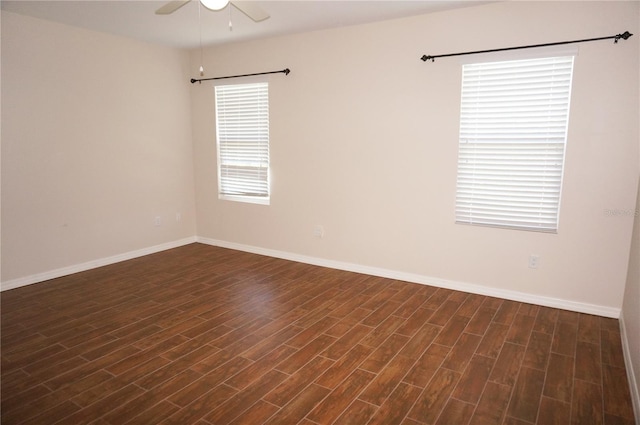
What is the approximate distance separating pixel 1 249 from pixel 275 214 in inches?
108

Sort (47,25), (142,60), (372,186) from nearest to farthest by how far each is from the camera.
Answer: (47,25), (372,186), (142,60)

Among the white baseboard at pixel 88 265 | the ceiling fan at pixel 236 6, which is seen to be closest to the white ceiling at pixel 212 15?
the ceiling fan at pixel 236 6

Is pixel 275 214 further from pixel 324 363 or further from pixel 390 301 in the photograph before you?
pixel 324 363

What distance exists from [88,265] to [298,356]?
308 centimetres

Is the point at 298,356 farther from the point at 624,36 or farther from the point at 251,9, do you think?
the point at 624,36

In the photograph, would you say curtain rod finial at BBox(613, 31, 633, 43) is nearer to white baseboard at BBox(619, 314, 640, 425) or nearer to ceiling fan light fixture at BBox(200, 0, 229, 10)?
white baseboard at BBox(619, 314, 640, 425)

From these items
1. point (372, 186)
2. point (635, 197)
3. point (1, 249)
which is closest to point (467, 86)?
point (372, 186)

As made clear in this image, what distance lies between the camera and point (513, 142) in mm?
3482

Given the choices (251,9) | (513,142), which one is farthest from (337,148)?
(251,9)

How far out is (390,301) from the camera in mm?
3617

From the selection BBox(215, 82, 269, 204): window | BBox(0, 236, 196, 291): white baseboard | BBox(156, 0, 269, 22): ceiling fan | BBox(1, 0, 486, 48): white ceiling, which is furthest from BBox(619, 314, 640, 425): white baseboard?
BBox(0, 236, 196, 291): white baseboard

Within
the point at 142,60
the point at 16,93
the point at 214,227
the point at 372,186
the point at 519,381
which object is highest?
the point at 142,60

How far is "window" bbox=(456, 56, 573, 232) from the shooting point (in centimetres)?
331

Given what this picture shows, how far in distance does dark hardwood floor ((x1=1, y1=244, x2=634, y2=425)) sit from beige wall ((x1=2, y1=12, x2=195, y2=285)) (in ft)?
1.94
